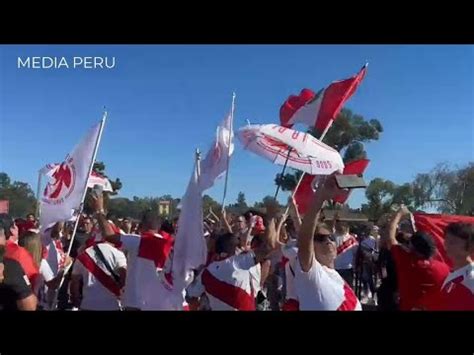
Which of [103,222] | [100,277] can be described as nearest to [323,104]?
[103,222]

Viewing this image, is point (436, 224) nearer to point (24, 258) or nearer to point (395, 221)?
point (395, 221)

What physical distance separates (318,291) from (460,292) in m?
1.04

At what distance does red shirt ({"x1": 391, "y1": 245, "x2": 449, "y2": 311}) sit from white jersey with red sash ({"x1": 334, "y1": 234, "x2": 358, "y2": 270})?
4205 mm

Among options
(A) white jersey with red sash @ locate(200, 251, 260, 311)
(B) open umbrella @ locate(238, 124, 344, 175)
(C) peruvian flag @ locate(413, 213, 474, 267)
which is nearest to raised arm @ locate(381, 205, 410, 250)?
(B) open umbrella @ locate(238, 124, 344, 175)

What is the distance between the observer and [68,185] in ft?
20.9

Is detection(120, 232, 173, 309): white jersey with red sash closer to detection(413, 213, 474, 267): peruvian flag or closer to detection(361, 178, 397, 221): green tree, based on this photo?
detection(413, 213, 474, 267): peruvian flag

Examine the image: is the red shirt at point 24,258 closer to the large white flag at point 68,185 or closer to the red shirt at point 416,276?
the large white flag at point 68,185

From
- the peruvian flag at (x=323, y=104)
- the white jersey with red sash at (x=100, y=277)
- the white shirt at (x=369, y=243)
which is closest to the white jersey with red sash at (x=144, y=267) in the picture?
the white jersey with red sash at (x=100, y=277)

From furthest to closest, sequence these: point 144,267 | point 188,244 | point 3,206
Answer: point 3,206 → point 144,267 → point 188,244

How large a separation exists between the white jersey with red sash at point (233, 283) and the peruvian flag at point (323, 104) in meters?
2.66

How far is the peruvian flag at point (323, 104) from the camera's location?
7.46 m
